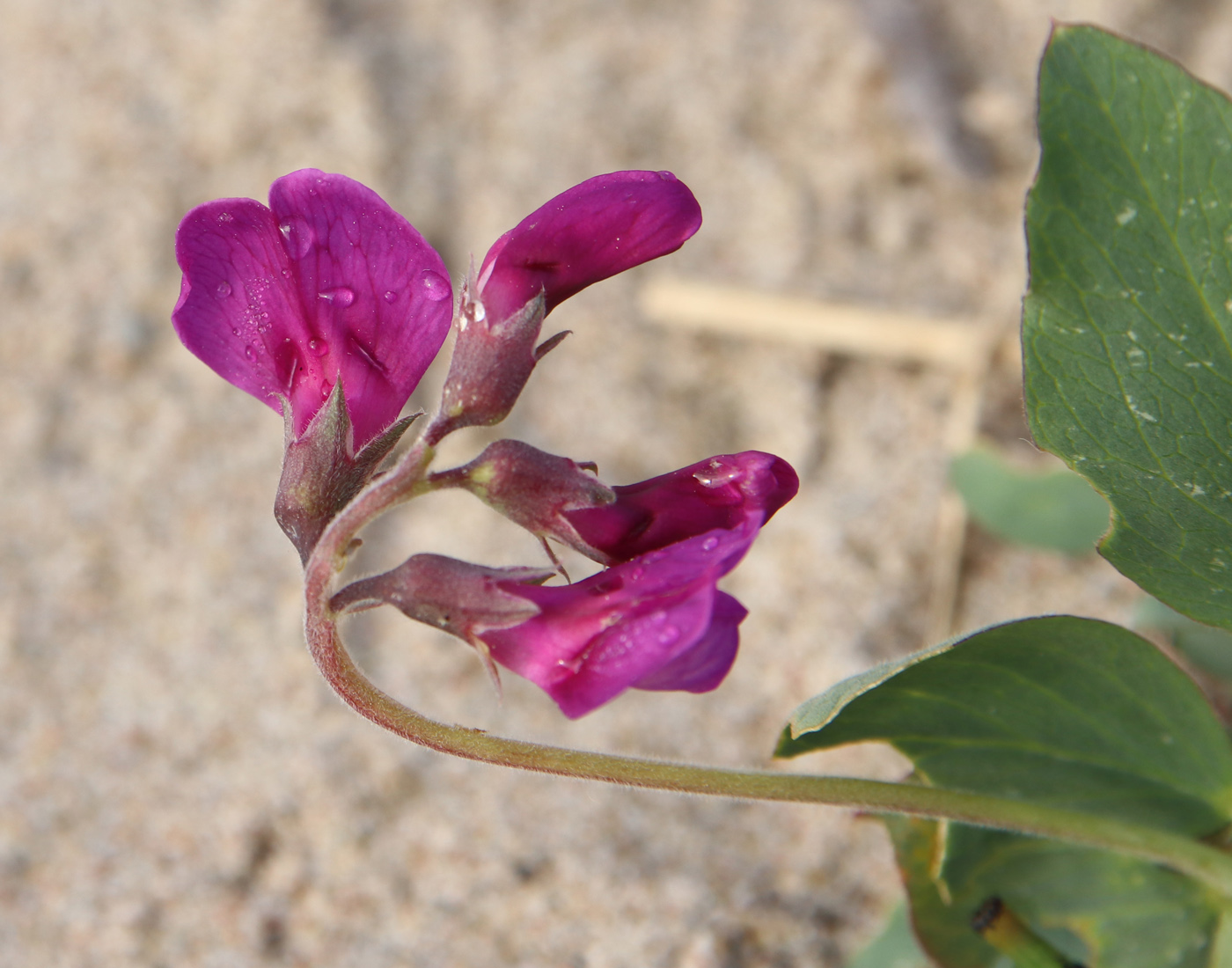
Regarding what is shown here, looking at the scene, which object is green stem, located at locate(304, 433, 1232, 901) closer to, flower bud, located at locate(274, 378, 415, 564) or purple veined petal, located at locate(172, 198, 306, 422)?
flower bud, located at locate(274, 378, 415, 564)

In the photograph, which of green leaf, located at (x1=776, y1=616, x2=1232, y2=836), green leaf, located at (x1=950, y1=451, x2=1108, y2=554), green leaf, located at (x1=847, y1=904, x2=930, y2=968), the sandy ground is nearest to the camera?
green leaf, located at (x1=776, y1=616, x2=1232, y2=836)

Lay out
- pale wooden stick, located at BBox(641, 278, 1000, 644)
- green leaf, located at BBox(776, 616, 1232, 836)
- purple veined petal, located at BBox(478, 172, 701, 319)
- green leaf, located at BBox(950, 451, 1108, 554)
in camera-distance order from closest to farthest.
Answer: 1. purple veined petal, located at BBox(478, 172, 701, 319)
2. green leaf, located at BBox(776, 616, 1232, 836)
3. green leaf, located at BBox(950, 451, 1108, 554)
4. pale wooden stick, located at BBox(641, 278, 1000, 644)

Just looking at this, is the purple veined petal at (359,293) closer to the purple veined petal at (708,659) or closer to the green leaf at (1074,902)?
the purple veined petal at (708,659)

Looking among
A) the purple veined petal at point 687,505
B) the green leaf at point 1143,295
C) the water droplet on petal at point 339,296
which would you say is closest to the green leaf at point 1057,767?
the green leaf at point 1143,295

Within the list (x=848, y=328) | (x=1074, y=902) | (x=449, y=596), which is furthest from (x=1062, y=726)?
(x=848, y=328)

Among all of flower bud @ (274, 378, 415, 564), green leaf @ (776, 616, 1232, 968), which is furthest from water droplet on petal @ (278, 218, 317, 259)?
green leaf @ (776, 616, 1232, 968)

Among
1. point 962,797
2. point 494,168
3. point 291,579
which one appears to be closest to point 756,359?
point 494,168

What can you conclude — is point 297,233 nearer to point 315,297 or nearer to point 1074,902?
point 315,297

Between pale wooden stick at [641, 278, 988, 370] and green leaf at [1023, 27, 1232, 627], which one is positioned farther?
pale wooden stick at [641, 278, 988, 370]
